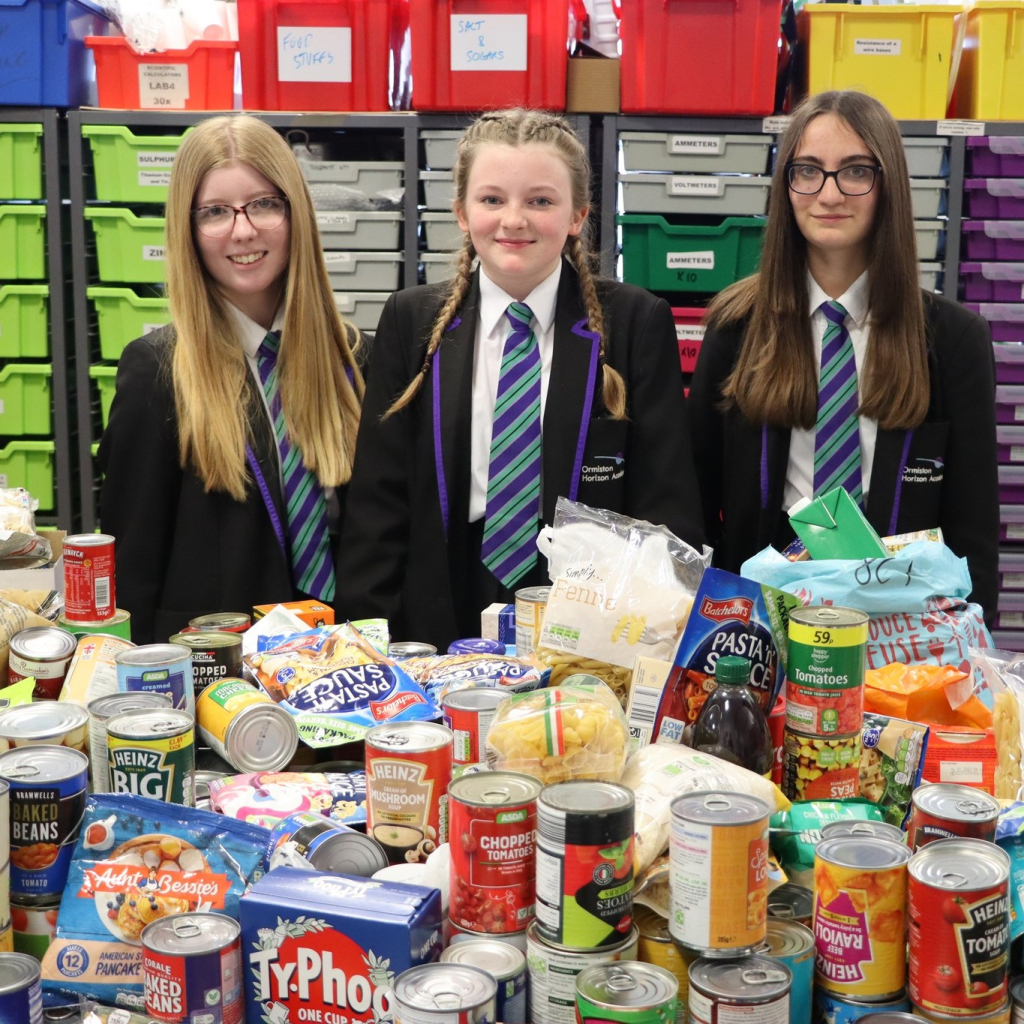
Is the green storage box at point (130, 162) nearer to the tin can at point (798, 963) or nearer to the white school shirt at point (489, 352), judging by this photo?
the white school shirt at point (489, 352)

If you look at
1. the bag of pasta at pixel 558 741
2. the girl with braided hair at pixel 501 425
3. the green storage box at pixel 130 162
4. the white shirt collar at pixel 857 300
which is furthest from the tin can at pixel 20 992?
the green storage box at pixel 130 162

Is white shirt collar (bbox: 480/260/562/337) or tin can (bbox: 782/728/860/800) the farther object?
white shirt collar (bbox: 480/260/562/337)

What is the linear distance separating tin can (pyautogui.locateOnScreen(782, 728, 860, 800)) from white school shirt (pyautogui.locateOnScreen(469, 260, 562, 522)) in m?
1.18

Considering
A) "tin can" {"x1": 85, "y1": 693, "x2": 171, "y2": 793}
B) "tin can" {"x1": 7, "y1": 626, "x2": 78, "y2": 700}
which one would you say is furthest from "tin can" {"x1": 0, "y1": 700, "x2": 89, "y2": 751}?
"tin can" {"x1": 7, "y1": 626, "x2": 78, "y2": 700}

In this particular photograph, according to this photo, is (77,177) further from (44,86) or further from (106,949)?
(106,949)

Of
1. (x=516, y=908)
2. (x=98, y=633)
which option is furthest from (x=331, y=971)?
(x=98, y=633)

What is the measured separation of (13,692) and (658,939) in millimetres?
846

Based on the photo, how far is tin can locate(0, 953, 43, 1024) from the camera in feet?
3.18

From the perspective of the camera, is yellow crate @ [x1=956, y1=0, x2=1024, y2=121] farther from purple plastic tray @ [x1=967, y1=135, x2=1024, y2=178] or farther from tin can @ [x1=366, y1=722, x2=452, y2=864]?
tin can @ [x1=366, y1=722, x2=452, y2=864]

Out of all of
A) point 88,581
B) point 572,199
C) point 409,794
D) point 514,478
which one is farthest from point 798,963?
point 572,199

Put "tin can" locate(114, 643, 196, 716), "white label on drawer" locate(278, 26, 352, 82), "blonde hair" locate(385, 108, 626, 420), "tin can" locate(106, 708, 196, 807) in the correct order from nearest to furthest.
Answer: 1. "tin can" locate(106, 708, 196, 807)
2. "tin can" locate(114, 643, 196, 716)
3. "blonde hair" locate(385, 108, 626, 420)
4. "white label on drawer" locate(278, 26, 352, 82)

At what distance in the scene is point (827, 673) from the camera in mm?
1298

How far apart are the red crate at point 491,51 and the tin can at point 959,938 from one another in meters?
3.24

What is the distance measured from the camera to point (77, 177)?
4.04m
